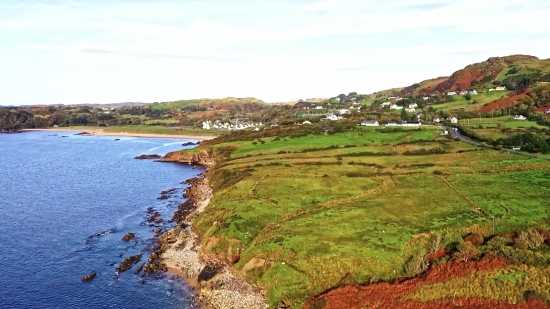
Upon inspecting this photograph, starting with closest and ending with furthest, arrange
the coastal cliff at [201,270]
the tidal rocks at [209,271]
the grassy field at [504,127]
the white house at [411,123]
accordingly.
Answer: the coastal cliff at [201,270] < the tidal rocks at [209,271] < the grassy field at [504,127] < the white house at [411,123]

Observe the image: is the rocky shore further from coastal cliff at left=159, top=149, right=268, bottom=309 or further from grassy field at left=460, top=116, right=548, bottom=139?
grassy field at left=460, top=116, right=548, bottom=139

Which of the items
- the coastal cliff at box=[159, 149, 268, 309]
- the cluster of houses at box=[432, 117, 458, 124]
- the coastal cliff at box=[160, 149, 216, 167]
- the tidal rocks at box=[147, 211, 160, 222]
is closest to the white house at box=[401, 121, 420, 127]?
the cluster of houses at box=[432, 117, 458, 124]

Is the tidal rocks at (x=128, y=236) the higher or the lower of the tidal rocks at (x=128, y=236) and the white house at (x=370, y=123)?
the lower

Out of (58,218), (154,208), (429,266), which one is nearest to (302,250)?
(429,266)

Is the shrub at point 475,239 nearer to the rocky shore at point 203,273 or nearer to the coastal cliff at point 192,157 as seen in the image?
the rocky shore at point 203,273

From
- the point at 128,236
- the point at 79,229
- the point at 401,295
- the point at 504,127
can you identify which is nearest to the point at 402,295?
the point at 401,295

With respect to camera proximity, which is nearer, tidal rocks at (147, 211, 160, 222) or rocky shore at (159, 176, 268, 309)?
rocky shore at (159, 176, 268, 309)

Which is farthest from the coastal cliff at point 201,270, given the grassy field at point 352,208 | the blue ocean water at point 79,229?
the blue ocean water at point 79,229
